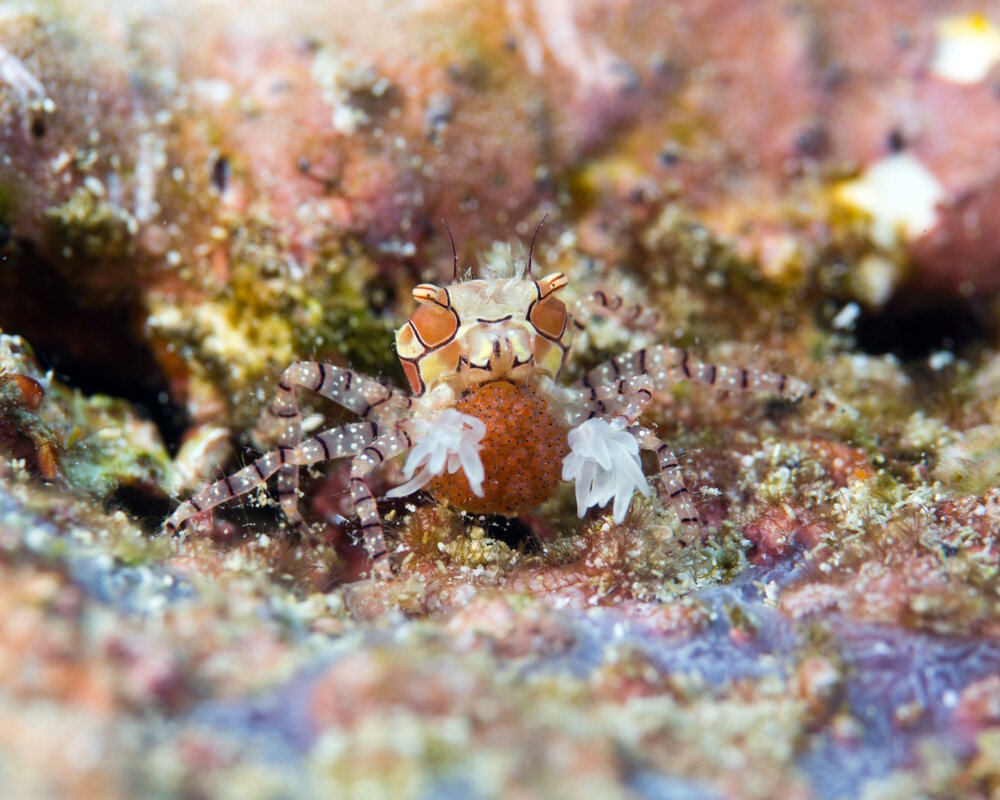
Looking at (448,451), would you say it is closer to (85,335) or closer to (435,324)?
(435,324)

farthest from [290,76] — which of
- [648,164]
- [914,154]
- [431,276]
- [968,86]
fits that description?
[968,86]

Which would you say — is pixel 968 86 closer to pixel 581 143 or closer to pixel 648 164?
pixel 648 164

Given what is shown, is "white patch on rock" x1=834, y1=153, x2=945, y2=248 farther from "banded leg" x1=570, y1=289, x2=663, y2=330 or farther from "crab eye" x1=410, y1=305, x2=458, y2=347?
"crab eye" x1=410, y1=305, x2=458, y2=347

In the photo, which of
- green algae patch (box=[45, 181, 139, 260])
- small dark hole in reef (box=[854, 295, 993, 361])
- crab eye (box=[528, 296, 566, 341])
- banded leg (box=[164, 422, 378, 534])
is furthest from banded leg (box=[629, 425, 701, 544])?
green algae patch (box=[45, 181, 139, 260])

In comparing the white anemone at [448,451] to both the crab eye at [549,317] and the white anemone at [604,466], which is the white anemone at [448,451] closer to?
the white anemone at [604,466]

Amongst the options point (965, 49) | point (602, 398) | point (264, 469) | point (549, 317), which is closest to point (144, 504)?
point (264, 469)
